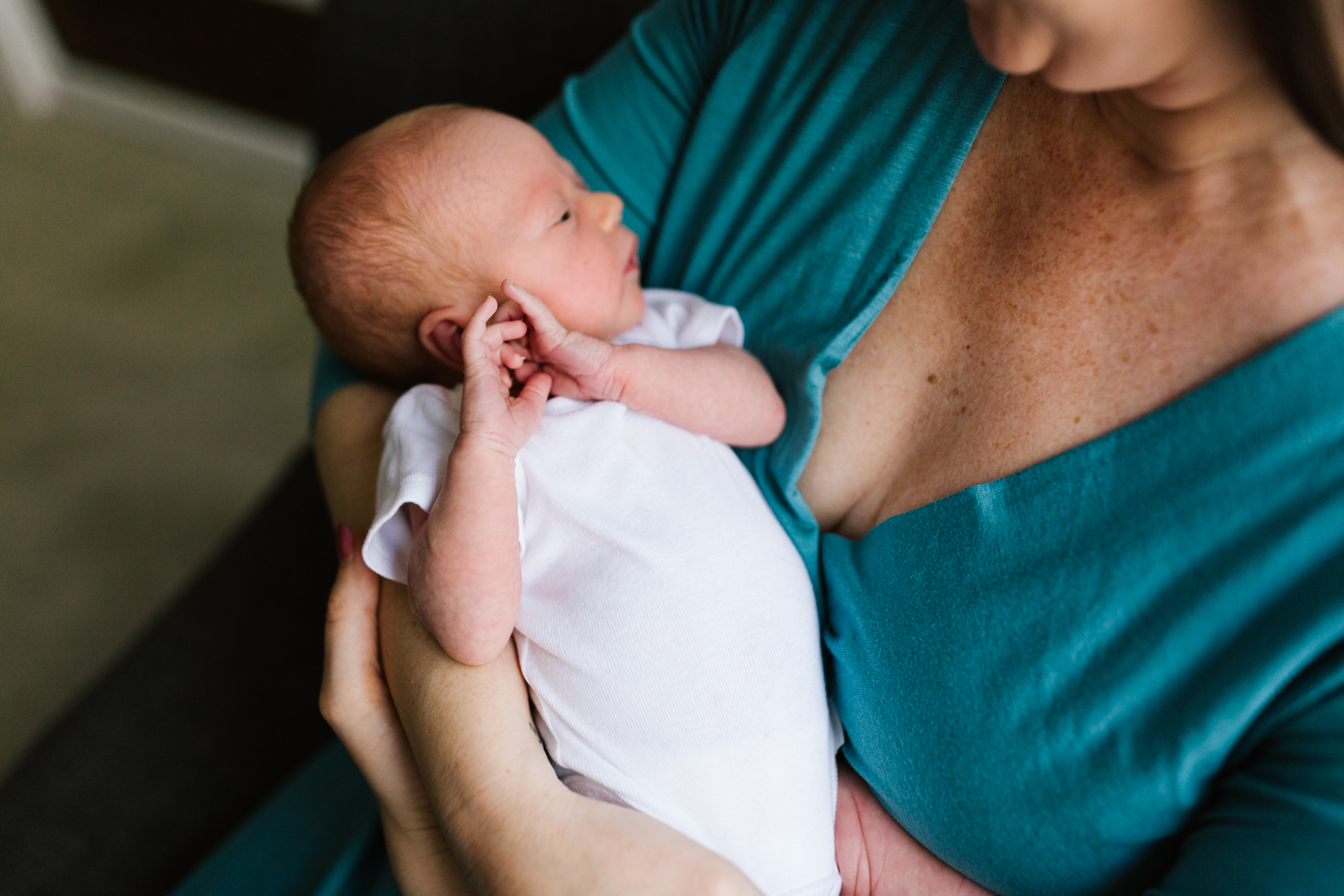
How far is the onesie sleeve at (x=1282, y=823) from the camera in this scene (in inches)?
22.6

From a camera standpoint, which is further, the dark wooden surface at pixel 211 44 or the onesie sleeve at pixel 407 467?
the dark wooden surface at pixel 211 44

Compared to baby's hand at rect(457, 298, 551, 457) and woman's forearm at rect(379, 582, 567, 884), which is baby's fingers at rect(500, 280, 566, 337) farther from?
woman's forearm at rect(379, 582, 567, 884)

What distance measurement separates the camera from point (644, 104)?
1.06 meters

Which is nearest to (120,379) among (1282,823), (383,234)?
(383,234)

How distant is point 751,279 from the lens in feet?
3.20

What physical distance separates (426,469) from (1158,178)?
666 mm

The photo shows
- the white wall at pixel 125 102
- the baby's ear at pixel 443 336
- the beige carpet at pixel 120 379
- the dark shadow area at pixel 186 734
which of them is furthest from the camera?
the white wall at pixel 125 102

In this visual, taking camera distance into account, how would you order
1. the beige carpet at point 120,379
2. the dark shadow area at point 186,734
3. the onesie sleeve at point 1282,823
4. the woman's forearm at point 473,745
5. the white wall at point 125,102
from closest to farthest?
the onesie sleeve at point 1282,823, the woman's forearm at point 473,745, the dark shadow area at point 186,734, the beige carpet at point 120,379, the white wall at point 125,102

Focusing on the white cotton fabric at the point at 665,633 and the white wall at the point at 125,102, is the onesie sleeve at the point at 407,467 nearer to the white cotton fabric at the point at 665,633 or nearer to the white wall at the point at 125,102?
the white cotton fabric at the point at 665,633

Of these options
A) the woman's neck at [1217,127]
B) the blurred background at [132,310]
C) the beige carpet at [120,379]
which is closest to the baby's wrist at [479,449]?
the woman's neck at [1217,127]

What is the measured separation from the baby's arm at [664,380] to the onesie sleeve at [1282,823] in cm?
49

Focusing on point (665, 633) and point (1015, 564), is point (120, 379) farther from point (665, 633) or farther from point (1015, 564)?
point (1015, 564)

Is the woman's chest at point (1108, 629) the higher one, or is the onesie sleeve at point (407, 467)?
the woman's chest at point (1108, 629)

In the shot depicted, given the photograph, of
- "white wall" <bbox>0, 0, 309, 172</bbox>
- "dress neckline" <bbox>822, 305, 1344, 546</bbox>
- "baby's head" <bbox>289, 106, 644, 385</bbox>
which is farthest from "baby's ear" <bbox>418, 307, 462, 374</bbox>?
"white wall" <bbox>0, 0, 309, 172</bbox>
